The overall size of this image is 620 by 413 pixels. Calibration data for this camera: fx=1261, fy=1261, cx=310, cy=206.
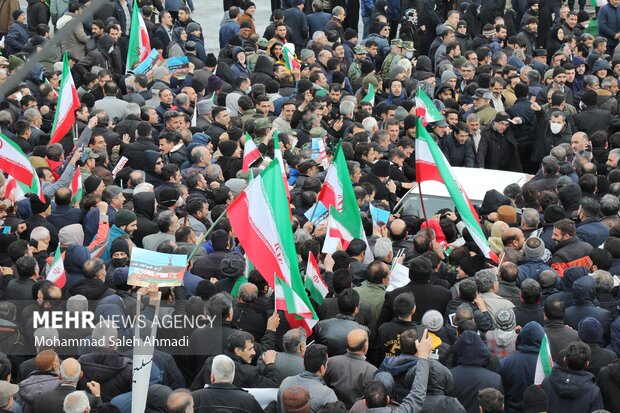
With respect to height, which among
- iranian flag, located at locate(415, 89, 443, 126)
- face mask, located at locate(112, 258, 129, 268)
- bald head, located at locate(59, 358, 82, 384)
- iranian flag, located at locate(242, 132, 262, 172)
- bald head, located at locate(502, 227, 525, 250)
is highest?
bald head, located at locate(59, 358, 82, 384)

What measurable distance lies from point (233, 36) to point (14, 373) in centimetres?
1213

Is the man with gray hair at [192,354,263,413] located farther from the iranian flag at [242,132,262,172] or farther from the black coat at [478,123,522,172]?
the black coat at [478,123,522,172]

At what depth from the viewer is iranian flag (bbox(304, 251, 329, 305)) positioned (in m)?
10.4

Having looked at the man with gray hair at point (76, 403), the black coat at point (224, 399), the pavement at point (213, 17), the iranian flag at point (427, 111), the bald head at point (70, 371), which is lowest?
the pavement at point (213, 17)

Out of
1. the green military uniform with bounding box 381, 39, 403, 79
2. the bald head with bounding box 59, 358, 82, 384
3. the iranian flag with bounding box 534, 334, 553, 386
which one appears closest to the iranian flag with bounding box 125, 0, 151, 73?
the green military uniform with bounding box 381, 39, 403, 79

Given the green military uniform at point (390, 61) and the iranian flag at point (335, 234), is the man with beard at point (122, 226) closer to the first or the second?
the iranian flag at point (335, 234)

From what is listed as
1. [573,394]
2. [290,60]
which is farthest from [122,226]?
[290,60]

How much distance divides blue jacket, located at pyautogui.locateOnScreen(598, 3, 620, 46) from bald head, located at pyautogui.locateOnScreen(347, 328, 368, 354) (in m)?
14.8

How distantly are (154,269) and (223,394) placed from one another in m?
1.47

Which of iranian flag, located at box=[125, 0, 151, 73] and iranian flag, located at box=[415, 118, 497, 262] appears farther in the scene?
iranian flag, located at box=[125, 0, 151, 73]

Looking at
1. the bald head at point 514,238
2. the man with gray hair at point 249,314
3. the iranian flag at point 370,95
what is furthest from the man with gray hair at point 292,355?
the iranian flag at point 370,95

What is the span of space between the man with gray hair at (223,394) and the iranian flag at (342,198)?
327cm

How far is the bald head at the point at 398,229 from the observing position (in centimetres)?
1196

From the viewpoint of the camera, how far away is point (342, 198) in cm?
1183
